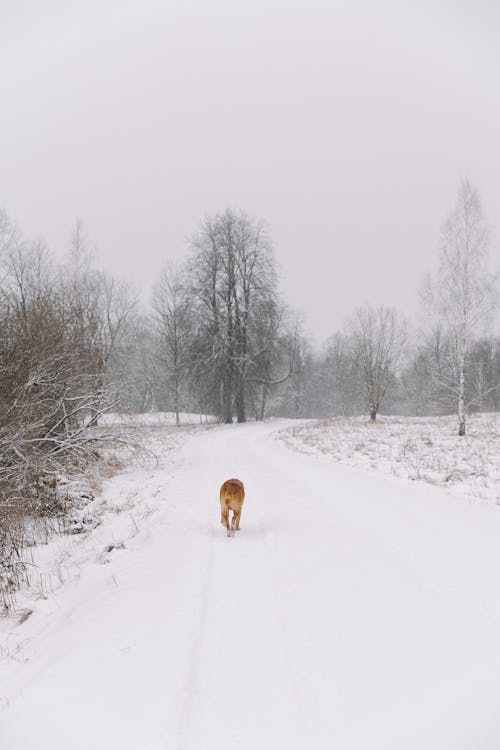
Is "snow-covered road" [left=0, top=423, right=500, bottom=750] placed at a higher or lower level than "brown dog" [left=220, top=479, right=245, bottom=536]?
lower

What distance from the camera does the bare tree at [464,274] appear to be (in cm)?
1778

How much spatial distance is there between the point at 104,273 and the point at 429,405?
44.9 metres

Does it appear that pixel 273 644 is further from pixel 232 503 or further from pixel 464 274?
pixel 464 274

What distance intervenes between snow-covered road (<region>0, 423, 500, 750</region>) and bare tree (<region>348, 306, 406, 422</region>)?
25.7 m

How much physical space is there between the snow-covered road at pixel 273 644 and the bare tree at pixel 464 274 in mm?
14876

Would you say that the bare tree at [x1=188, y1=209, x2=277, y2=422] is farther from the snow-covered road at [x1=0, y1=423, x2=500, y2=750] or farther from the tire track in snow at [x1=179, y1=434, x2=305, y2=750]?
the tire track in snow at [x1=179, y1=434, x2=305, y2=750]

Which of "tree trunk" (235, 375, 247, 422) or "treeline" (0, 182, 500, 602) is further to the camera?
"tree trunk" (235, 375, 247, 422)

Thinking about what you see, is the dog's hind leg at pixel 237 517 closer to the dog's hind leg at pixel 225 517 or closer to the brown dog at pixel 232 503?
the brown dog at pixel 232 503

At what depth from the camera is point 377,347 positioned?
3158 centimetres

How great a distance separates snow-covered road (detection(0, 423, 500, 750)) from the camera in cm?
199

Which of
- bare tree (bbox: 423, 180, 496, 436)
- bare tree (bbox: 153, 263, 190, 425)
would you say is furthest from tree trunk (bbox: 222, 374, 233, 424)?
bare tree (bbox: 423, 180, 496, 436)

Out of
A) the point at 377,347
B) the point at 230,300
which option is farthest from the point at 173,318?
the point at 377,347

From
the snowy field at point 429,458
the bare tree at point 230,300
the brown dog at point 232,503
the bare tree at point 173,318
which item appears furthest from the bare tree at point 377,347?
the brown dog at point 232,503

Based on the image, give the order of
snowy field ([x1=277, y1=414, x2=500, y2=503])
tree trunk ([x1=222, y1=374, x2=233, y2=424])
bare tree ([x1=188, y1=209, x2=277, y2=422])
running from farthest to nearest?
tree trunk ([x1=222, y1=374, x2=233, y2=424])
bare tree ([x1=188, y1=209, x2=277, y2=422])
snowy field ([x1=277, y1=414, x2=500, y2=503])
